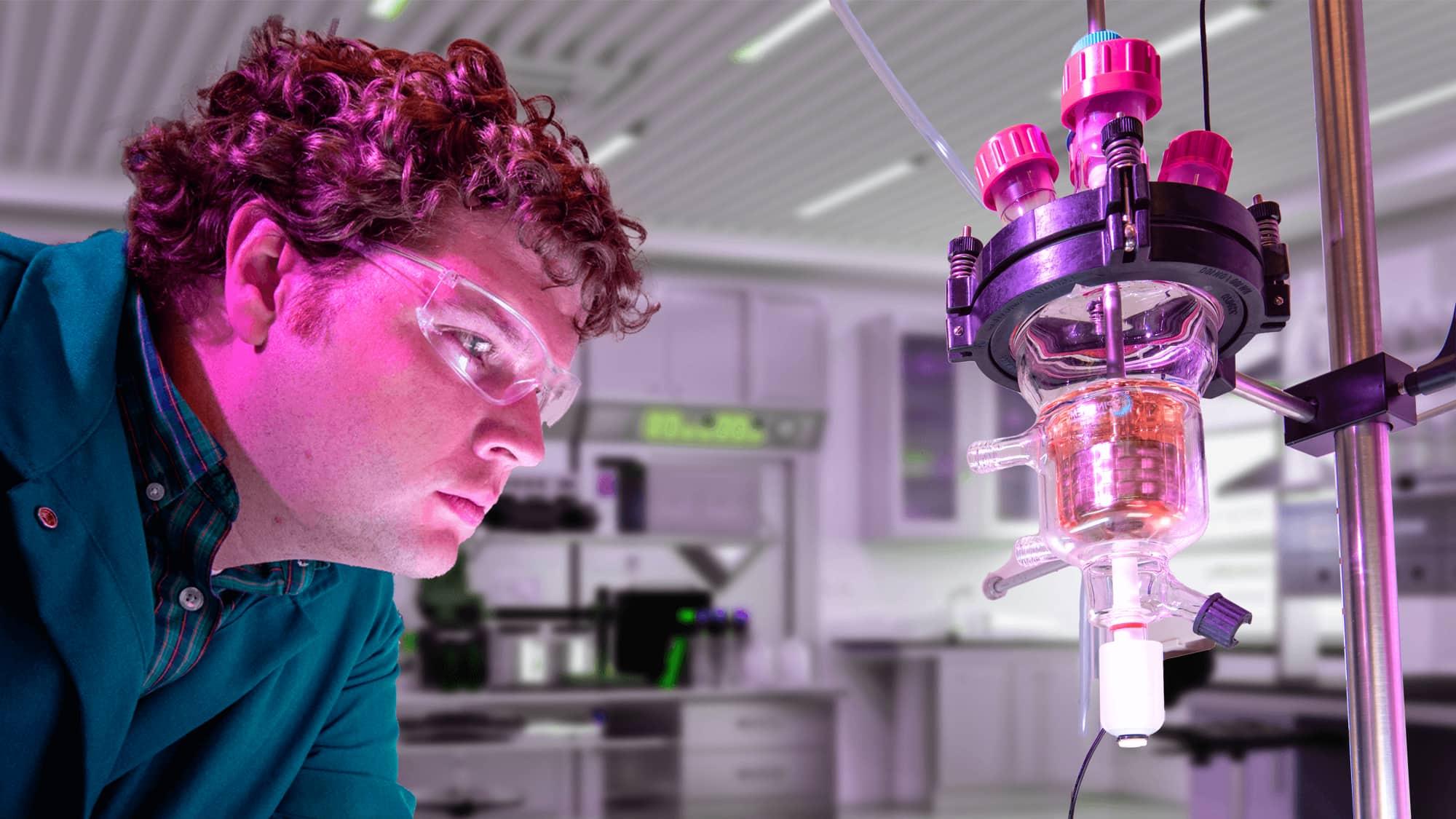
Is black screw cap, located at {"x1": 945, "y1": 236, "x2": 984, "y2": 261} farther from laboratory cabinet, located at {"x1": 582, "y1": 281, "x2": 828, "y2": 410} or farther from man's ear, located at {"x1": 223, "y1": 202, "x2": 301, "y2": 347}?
laboratory cabinet, located at {"x1": 582, "y1": 281, "x2": 828, "y2": 410}

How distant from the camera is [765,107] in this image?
5.10 metres

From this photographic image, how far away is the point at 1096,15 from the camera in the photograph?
2.60ft

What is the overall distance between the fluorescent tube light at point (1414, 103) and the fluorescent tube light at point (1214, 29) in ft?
3.64

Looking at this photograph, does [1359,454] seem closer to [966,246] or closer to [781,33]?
[966,246]

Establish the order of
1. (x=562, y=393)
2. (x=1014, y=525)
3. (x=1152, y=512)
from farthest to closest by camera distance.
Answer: (x=1014, y=525) < (x=562, y=393) < (x=1152, y=512)

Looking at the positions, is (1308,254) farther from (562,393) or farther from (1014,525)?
(562,393)

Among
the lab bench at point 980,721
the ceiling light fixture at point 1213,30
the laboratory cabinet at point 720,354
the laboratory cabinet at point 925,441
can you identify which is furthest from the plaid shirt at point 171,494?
the laboratory cabinet at point 925,441

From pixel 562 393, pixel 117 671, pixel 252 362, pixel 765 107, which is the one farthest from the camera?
pixel 765 107

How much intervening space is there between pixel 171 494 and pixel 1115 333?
2.60 ft

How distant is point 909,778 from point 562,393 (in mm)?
6183

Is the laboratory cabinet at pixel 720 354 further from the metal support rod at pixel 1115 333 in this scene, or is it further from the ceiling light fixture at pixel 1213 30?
the metal support rod at pixel 1115 333

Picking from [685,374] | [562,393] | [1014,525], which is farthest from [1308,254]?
[562,393]

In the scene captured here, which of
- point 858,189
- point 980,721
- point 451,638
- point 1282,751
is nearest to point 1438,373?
point 1282,751

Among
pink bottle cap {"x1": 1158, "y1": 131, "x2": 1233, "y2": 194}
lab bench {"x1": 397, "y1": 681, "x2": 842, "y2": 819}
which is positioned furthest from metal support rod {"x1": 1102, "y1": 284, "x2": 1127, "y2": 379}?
lab bench {"x1": 397, "y1": 681, "x2": 842, "y2": 819}
